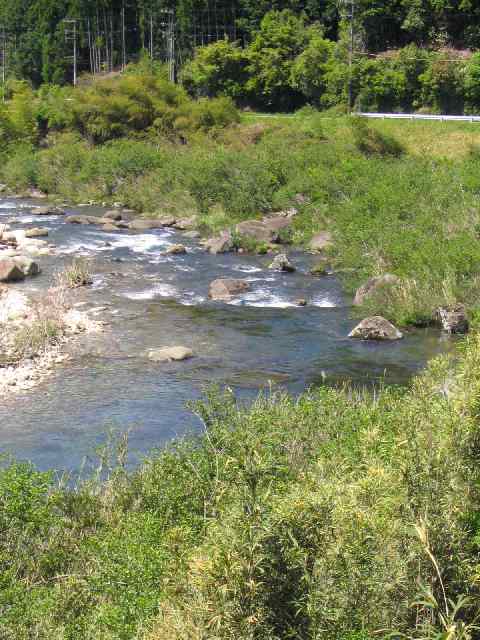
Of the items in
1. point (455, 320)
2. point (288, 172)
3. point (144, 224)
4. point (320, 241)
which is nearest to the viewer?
point (455, 320)

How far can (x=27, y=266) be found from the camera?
29.2m

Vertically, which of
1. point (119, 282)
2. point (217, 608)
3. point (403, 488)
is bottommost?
point (119, 282)

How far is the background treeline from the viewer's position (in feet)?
205

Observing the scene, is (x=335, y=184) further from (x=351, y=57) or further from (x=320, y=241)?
(x=351, y=57)

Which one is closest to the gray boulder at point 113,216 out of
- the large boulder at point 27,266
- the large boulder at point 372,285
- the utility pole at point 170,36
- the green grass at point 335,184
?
the green grass at point 335,184

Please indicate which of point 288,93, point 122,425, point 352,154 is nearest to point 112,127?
point 288,93

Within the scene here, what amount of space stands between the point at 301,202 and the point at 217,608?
32584 mm

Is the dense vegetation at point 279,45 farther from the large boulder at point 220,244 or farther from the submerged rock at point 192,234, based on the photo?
the large boulder at point 220,244

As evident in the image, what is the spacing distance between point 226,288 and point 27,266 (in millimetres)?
7123

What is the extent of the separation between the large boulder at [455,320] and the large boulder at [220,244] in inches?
524

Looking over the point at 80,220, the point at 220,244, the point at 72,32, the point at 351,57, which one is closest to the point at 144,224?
the point at 80,220

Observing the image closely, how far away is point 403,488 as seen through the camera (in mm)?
7773

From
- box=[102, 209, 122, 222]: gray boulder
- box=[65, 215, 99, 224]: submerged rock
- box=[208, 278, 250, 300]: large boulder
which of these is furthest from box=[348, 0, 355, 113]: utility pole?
box=[208, 278, 250, 300]: large boulder

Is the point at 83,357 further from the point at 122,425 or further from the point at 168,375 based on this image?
the point at 122,425
